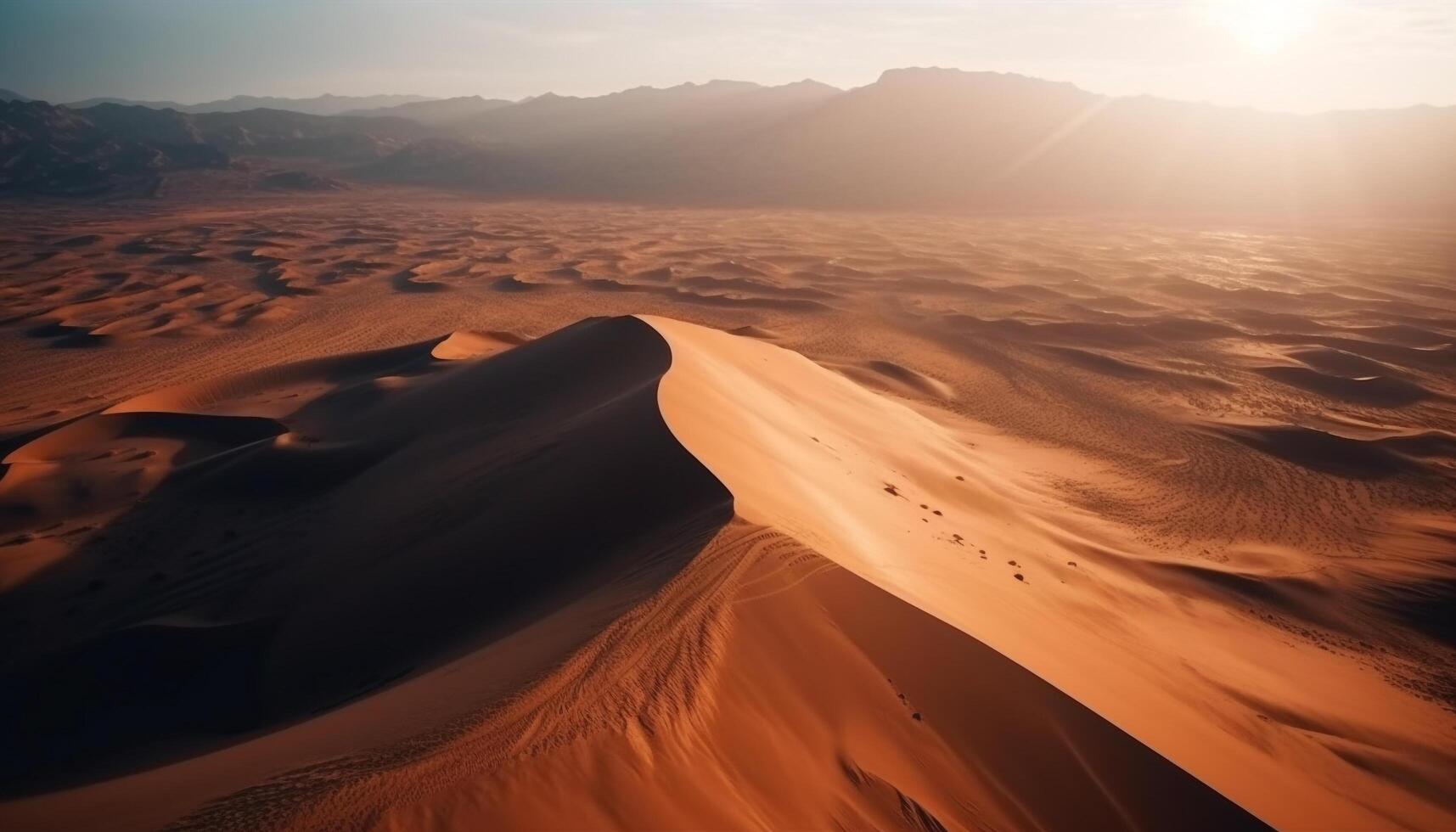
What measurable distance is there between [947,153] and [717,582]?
7343 centimetres

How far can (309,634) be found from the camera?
236 inches

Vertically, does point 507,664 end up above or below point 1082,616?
above

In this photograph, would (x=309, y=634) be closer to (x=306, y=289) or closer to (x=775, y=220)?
(x=306, y=289)

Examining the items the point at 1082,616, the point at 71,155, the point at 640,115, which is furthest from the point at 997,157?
the point at 640,115

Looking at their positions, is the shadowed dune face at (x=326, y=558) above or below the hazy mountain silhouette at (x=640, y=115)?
below

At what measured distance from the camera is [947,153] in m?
69.8

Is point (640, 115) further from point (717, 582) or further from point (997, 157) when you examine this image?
point (717, 582)

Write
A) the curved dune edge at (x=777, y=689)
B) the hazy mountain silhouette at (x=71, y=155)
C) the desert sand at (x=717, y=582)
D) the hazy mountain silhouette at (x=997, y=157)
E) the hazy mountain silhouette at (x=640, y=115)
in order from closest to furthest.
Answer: the curved dune edge at (x=777, y=689)
the desert sand at (x=717, y=582)
the hazy mountain silhouette at (x=71, y=155)
the hazy mountain silhouette at (x=997, y=157)
the hazy mountain silhouette at (x=640, y=115)

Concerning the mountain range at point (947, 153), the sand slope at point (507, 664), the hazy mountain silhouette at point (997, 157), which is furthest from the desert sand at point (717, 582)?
the mountain range at point (947, 153)

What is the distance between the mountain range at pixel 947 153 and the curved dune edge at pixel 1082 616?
54324mm

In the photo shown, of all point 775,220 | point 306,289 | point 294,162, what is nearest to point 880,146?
point 775,220

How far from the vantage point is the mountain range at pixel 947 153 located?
200 feet

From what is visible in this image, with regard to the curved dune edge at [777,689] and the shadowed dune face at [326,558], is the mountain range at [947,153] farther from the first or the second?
the curved dune edge at [777,689]

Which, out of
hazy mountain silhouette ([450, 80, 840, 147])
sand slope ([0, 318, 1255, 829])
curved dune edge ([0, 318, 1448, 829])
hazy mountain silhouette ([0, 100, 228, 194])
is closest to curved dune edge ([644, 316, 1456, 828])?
curved dune edge ([0, 318, 1448, 829])
